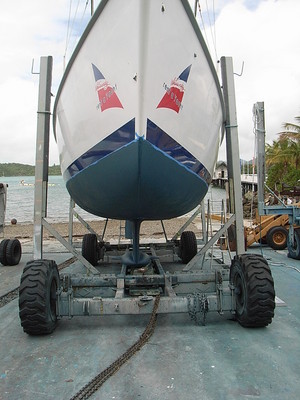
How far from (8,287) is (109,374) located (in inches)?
147

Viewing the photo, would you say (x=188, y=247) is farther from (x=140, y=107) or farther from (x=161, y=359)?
(x=140, y=107)

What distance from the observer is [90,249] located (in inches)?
309

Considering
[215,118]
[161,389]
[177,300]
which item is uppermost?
[215,118]

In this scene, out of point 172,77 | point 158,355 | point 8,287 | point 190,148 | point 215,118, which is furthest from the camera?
point 8,287

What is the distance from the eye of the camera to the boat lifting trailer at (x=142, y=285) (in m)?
3.93

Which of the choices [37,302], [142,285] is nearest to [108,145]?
[37,302]

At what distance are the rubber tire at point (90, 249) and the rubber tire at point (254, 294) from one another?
13.7 ft

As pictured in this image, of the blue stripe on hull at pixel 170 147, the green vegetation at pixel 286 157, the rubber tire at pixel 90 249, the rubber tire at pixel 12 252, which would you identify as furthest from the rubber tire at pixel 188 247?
the green vegetation at pixel 286 157

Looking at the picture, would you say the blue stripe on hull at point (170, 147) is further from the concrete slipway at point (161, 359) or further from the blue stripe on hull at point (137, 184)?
the concrete slipway at point (161, 359)

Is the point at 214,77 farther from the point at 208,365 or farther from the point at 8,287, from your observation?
the point at 8,287

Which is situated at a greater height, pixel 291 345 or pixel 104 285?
pixel 104 285

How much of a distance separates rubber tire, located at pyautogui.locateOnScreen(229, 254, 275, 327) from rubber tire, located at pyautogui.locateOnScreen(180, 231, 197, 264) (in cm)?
375

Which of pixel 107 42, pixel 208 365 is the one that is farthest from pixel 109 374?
pixel 107 42

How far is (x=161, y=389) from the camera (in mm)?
Result: 2855
